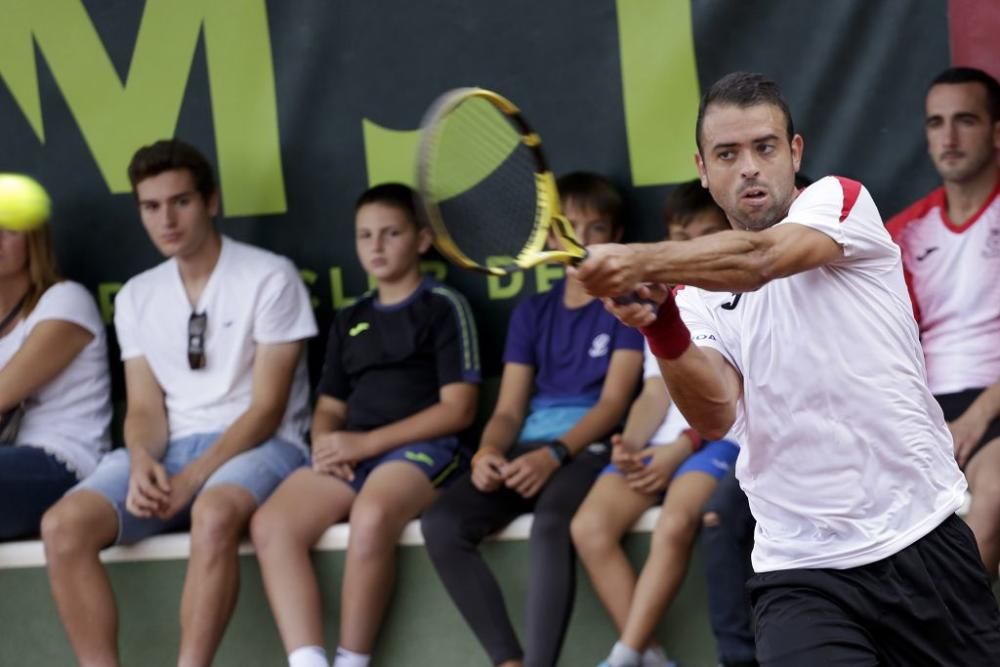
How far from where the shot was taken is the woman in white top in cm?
529

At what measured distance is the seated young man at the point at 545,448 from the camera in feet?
A: 15.1

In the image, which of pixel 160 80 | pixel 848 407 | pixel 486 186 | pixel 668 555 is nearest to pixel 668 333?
pixel 848 407

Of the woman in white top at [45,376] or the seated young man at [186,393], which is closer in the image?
the seated young man at [186,393]

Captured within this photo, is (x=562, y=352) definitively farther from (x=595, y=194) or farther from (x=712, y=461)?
(x=712, y=461)

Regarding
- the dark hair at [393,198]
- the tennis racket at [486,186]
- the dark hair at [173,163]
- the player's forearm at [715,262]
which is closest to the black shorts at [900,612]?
the player's forearm at [715,262]

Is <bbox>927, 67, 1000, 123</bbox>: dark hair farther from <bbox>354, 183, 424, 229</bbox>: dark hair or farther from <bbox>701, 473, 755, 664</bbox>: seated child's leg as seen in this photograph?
<bbox>354, 183, 424, 229</bbox>: dark hair

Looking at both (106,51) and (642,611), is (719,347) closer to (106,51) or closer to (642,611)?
(642,611)

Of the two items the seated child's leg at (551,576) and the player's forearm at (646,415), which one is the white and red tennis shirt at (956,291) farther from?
the seated child's leg at (551,576)

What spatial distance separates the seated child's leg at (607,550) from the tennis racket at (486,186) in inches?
32.8

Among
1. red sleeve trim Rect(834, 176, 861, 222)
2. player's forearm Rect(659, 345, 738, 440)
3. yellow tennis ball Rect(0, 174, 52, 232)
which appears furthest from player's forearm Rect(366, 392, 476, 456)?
red sleeve trim Rect(834, 176, 861, 222)

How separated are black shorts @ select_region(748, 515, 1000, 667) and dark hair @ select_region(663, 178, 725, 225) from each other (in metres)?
2.04

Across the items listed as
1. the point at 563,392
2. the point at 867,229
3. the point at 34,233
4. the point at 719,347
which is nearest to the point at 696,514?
the point at 563,392

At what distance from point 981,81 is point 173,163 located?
2671 millimetres

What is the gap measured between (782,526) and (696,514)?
149cm
